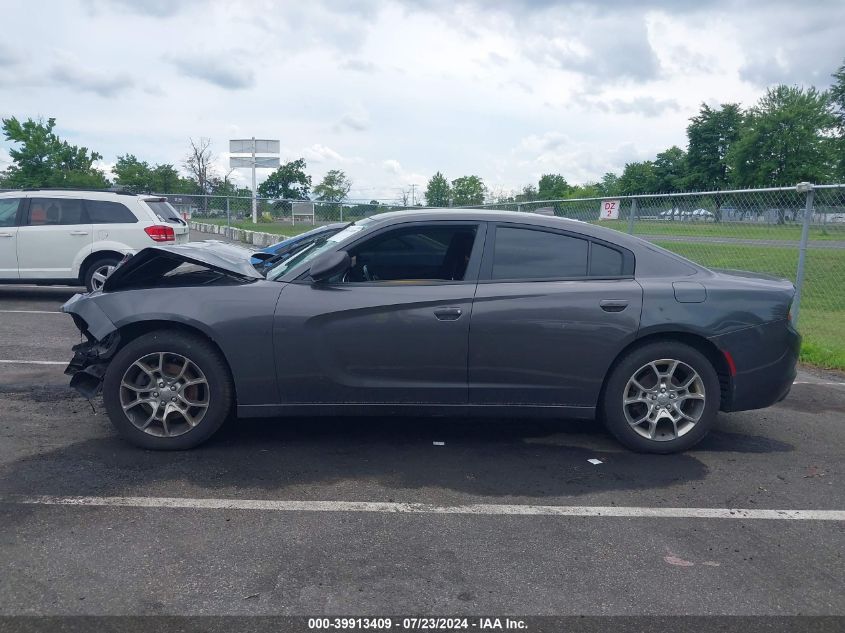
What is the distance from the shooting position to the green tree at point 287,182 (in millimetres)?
63894

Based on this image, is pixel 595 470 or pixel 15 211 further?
pixel 15 211


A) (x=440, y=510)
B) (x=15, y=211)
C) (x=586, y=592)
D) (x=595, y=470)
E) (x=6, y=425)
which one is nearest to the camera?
(x=586, y=592)

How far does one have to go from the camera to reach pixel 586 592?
9.76 feet

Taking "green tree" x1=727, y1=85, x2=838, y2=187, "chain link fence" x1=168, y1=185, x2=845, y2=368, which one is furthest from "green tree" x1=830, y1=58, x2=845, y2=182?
"chain link fence" x1=168, y1=185, x2=845, y2=368

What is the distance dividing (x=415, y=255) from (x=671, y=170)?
76.2m

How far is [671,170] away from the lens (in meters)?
74.8

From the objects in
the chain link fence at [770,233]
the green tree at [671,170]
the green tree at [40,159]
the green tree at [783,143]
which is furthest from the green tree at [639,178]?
the chain link fence at [770,233]

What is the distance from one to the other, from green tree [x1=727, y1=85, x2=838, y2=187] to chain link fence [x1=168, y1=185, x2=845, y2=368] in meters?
38.3

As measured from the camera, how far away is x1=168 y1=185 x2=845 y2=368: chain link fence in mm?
8281

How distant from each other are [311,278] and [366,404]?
2.86 ft

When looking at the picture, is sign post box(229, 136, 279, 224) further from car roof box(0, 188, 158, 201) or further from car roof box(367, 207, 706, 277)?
car roof box(367, 207, 706, 277)

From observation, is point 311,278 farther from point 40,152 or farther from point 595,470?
point 40,152

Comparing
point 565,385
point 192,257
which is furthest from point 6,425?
point 565,385

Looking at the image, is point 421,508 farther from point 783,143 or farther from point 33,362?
point 783,143
